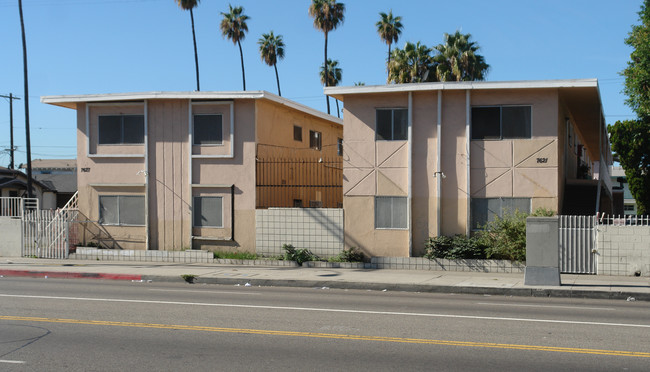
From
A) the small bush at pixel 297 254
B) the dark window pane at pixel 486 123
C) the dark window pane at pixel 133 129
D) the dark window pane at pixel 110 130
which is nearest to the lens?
the dark window pane at pixel 486 123

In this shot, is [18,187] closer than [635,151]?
No

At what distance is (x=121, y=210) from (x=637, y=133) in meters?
23.1

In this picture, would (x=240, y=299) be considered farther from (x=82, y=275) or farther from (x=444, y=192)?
(x=444, y=192)

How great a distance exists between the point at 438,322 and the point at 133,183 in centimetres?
1525

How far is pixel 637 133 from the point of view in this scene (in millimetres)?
30031

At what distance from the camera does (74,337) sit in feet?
31.4

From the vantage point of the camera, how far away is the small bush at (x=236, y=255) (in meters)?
21.8

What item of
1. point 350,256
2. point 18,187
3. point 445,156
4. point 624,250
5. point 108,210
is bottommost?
point 350,256

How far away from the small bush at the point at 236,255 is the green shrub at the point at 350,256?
2714 mm

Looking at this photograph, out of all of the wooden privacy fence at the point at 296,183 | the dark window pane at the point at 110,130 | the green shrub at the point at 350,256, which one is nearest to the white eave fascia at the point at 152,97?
the dark window pane at the point at 110,130

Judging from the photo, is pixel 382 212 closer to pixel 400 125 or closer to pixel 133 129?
pixel 400 125

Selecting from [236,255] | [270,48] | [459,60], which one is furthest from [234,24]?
[236,255]

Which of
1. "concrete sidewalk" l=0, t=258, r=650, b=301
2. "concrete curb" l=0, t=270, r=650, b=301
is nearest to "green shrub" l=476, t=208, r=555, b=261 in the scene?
"concrete sidewalk" l=0, t=258, r=650, b=301

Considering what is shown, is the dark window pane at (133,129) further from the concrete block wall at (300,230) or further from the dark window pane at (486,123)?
the dark window pane at (486,123)
